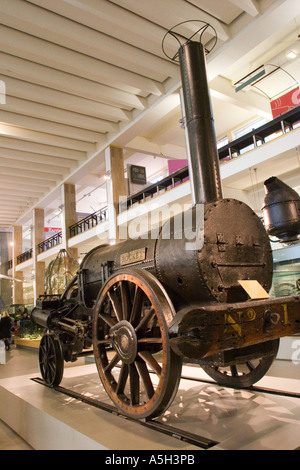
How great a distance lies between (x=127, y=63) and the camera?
327 inches

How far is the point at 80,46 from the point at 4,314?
24.3 feet

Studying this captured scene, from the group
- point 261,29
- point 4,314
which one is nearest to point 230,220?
point 261,29

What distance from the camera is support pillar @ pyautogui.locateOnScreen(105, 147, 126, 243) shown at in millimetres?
11609

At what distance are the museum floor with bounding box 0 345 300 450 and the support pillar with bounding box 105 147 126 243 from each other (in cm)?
463

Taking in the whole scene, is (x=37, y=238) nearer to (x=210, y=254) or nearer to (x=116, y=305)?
(x=116, y=305)

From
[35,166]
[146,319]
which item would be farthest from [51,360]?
[35,166]

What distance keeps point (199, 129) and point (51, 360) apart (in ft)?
10.8

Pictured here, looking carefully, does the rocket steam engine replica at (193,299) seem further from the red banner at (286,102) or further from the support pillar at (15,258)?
the support pillar at (15,258)

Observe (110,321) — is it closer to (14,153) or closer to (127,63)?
(127,63)

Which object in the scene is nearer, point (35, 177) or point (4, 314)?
point (4, 314)

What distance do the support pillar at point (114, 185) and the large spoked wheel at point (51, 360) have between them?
23.4 ft

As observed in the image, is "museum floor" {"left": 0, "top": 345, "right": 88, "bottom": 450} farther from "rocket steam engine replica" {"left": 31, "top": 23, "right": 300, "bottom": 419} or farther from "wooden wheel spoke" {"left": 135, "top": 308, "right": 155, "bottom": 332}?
"wooden wheel spoke" {"left": 135, "top": 308, "right": 155, "bottom": 332}

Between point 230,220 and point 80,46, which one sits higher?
point 80,46

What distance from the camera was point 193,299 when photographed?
9.37 feet
